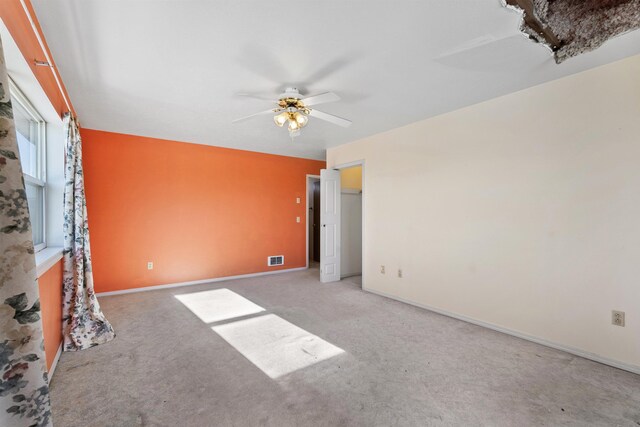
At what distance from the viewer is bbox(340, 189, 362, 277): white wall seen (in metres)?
5.25

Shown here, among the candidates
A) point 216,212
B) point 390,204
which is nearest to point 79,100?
point 216,212

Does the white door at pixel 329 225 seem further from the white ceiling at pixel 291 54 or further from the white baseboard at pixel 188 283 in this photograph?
the white ceiling at pixel 291 54

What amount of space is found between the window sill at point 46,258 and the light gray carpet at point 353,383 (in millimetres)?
830

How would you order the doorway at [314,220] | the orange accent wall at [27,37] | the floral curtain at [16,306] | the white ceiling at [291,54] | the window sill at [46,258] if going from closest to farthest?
1. the floral curtain at [16,306]
2. the orange accent wall at [27,37]
3. the white ceiling at [291,54]
4. the window sill at [46,258]
5. the doorway at [314,220]

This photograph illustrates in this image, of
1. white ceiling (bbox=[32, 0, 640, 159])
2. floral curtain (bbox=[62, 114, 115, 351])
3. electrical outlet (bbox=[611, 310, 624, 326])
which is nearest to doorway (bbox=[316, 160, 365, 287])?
white ceiling (bbox=[32, 0, 640, 159])

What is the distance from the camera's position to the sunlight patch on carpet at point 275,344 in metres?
2.26

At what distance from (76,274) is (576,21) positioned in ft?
11.9

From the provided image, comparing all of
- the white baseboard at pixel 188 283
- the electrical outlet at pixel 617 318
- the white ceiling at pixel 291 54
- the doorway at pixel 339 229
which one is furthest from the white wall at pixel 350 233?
the electrical outlet at pixel 617 318

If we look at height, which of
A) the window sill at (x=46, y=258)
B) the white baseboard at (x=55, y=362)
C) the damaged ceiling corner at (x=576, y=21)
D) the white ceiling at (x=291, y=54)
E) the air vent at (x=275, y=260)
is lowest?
A: the white baseboard at (x=55, y=362)

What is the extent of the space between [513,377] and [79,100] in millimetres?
4752

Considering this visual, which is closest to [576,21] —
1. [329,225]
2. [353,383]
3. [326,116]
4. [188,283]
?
[353,383]

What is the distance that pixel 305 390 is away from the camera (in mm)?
1923

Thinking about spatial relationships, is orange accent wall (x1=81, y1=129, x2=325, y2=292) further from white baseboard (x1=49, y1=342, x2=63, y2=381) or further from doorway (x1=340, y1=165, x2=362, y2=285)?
white baseboard (x1=49, y1=342, x2=63, y2=381)

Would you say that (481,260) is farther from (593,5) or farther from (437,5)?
(593,5)
